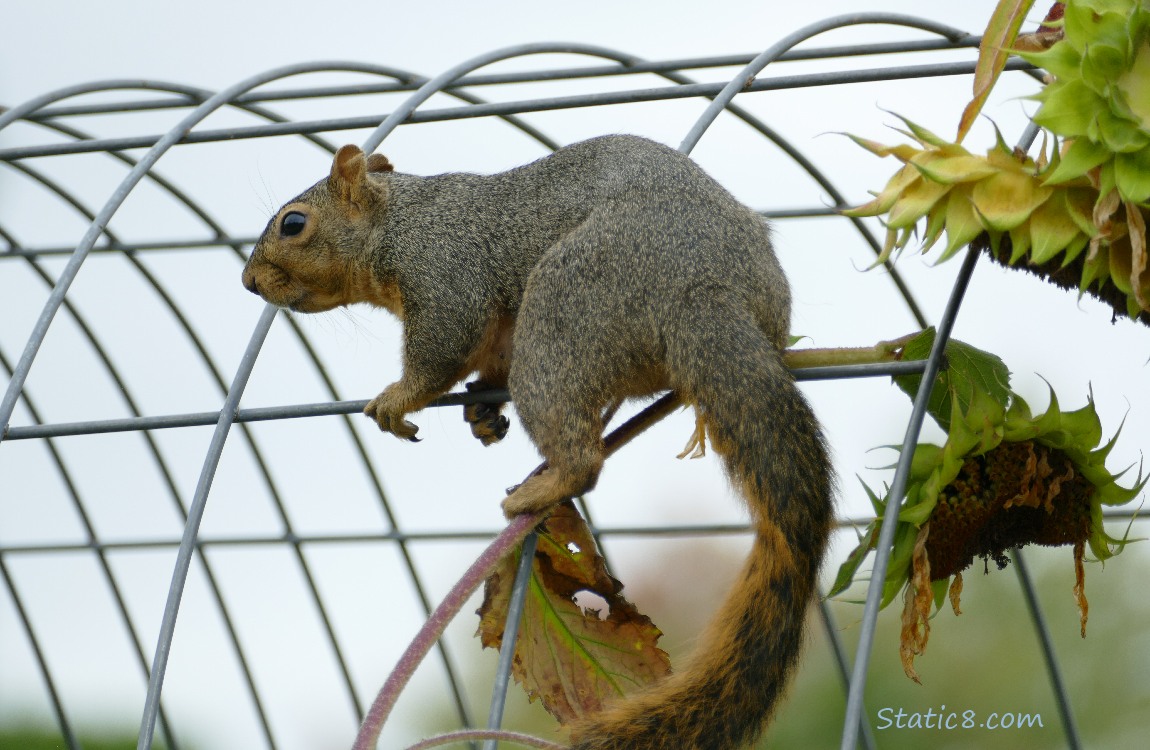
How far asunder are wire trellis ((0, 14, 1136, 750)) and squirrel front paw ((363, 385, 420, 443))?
0.08 m

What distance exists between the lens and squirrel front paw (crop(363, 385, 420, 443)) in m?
2.42

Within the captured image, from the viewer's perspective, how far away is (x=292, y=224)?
2.73m

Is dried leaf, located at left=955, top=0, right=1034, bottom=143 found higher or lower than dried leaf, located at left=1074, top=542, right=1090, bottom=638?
higher

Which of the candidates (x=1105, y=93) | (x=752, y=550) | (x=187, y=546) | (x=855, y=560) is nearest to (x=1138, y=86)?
(x=1105, y=93)

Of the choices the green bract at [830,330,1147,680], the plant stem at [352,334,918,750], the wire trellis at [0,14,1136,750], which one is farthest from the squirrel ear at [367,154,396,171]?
the green bract at [830,330,1147,680]

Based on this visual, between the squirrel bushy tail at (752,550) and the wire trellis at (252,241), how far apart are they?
4.0 inches

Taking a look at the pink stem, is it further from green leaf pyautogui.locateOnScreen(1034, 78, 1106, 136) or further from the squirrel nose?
the squirrel nose

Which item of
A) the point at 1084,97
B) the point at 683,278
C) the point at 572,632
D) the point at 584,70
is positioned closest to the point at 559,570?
the point at 572,632

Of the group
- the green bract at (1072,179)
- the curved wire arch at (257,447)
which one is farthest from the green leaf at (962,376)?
the curved wire arch at (257,447)

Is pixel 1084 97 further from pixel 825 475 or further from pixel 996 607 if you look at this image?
pixel 996 607

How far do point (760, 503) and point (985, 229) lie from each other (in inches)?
25.5

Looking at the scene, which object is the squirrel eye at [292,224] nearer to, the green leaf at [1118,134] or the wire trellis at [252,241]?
the wire trellis at [252,241]

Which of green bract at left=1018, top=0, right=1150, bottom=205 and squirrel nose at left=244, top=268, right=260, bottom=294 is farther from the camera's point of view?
squirrel nose at left=244, top=268, right=260, bottom=294

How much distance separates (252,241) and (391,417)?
156cm
